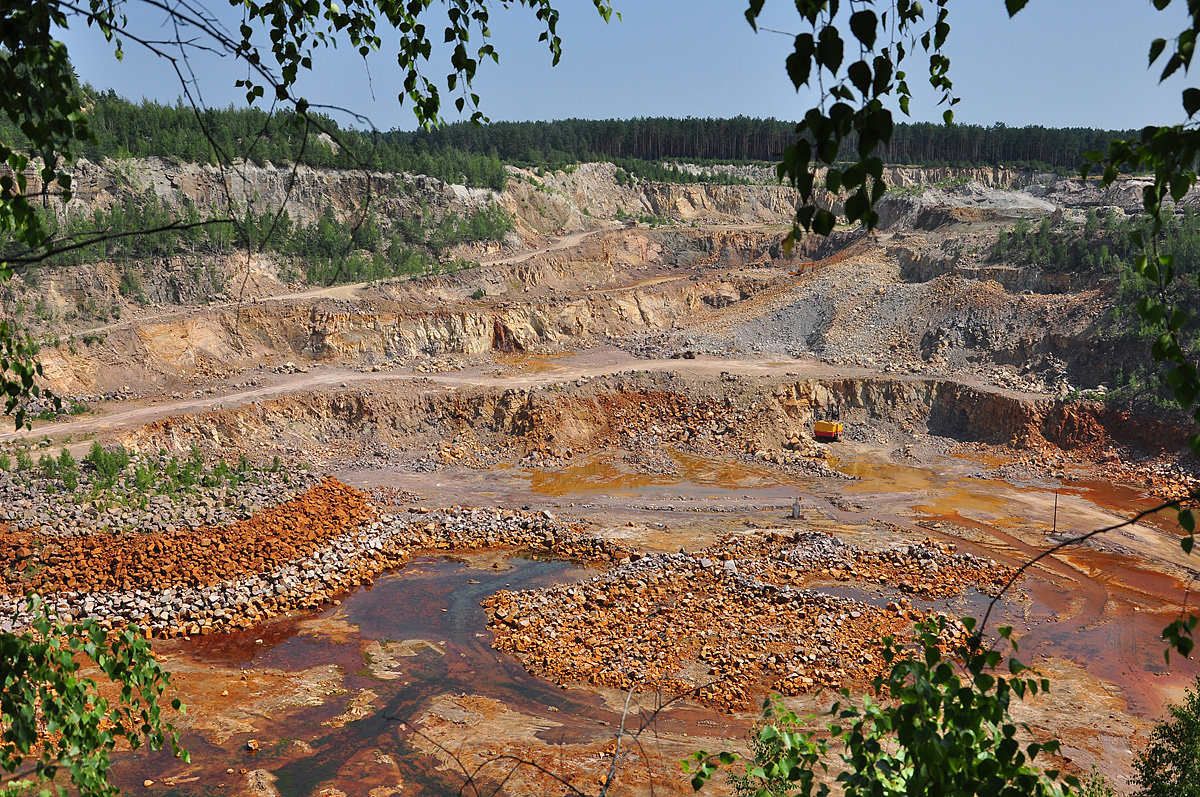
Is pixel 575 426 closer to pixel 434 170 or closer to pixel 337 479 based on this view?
pixel 337 479

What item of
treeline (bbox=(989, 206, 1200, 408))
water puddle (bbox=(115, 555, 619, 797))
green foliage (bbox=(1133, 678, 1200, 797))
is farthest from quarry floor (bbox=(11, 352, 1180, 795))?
treeline (bbox=(989, 206, 1200, 408))

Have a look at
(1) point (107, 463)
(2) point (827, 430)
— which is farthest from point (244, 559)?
(2) point (827, 430)

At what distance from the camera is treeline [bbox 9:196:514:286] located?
33812 millimetres

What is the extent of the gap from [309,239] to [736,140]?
60.5 metres

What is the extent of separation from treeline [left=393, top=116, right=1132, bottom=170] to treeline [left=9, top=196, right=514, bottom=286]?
29861 mm

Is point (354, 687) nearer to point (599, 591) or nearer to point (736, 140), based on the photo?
point (599, 591)

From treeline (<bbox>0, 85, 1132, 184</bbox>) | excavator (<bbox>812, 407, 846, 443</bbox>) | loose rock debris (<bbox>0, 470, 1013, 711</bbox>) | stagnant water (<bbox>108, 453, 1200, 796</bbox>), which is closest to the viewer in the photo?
stagnant water (<bbox>108, 453, 1200, 796</bbox>)

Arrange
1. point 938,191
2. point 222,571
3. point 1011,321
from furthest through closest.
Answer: point 938,191, point 1011,321, point 222,571

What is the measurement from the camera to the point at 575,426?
2922 centimetres

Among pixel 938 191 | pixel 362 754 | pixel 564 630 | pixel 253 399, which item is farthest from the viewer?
pixel 938 191

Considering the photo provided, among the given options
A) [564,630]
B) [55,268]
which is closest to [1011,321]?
[564,630]

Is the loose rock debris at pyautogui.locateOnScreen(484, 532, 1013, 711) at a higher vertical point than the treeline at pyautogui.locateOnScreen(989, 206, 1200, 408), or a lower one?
lower

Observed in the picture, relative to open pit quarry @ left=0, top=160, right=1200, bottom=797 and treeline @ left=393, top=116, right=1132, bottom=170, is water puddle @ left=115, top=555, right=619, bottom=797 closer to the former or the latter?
open pit quarry @ left=0, top=160, right=1200, bottom=797

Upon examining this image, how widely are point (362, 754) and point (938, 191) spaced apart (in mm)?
60577
